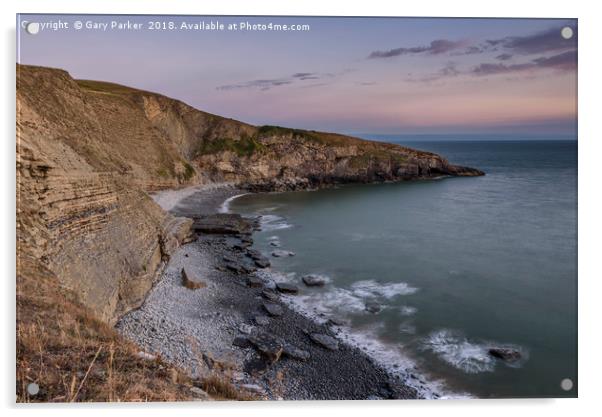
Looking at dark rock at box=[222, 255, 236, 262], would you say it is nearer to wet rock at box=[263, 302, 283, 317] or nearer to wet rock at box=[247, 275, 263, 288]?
wet rock at box=[247, 275, 263, 288]

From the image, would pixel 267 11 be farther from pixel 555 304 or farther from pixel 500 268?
pixel 500 268

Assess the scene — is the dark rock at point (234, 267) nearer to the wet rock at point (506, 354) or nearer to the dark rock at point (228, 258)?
the dark rock at point (228, 258)

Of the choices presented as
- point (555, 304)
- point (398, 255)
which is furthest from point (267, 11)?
point (398, 255)

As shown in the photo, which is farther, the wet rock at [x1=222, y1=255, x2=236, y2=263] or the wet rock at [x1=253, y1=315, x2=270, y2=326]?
the wet rock at [x1=222, y1=255, x2=236, y2=263]

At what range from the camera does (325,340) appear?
9914mm

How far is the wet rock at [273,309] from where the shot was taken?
1145cm

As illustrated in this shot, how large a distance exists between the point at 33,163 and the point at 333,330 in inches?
316

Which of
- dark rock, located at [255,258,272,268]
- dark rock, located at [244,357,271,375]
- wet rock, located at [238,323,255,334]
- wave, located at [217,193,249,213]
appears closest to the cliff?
wet rock, located at [238,323,255,334]

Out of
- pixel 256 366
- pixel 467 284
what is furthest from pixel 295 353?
pixel 467 284

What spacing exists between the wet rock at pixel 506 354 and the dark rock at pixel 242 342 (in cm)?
563

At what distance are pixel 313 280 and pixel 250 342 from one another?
5365 mm

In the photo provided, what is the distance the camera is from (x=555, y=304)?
8023mm

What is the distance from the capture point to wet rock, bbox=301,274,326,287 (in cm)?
1427

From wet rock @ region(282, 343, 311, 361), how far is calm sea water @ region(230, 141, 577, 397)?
176 centimetres
